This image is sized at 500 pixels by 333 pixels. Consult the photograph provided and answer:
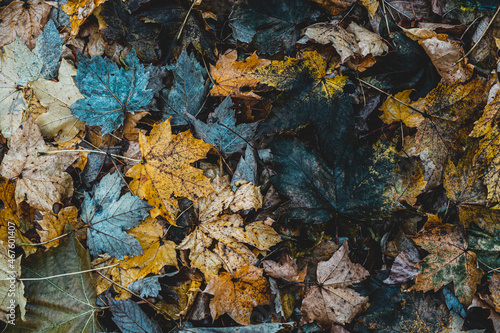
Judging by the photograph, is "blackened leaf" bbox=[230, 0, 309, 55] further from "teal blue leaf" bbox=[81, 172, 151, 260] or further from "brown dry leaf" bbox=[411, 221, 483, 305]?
"brown dry leaf" bbox=[411, 221, 483, 305]

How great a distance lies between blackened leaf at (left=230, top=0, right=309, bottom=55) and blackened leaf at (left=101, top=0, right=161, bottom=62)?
1.73 feet

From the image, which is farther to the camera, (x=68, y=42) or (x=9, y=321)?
(x=68, y=42)

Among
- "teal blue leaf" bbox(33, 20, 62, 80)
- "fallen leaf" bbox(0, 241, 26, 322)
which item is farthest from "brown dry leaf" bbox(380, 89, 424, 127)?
"fallen leaf" bbox(0, 241, 26, 322)

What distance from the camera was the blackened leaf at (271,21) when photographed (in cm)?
165

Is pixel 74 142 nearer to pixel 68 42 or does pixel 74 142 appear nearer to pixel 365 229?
pixel 68 42

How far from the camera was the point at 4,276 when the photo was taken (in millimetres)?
1599

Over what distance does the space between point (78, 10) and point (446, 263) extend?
2.65 m

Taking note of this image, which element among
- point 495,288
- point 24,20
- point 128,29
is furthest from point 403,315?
point 24,20

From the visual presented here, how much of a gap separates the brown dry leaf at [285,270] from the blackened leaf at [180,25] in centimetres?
131

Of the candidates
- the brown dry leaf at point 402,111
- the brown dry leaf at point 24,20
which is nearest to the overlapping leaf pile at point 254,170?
the brown dry leaf at point 402,111

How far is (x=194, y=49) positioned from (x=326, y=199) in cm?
121

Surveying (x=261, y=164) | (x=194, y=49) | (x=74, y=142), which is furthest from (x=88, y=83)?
(x=261, y=164)

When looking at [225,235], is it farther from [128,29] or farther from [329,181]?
[128,29]

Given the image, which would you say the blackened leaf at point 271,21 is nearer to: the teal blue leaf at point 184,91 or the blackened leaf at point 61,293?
the teal blue leaf at point 184,91
